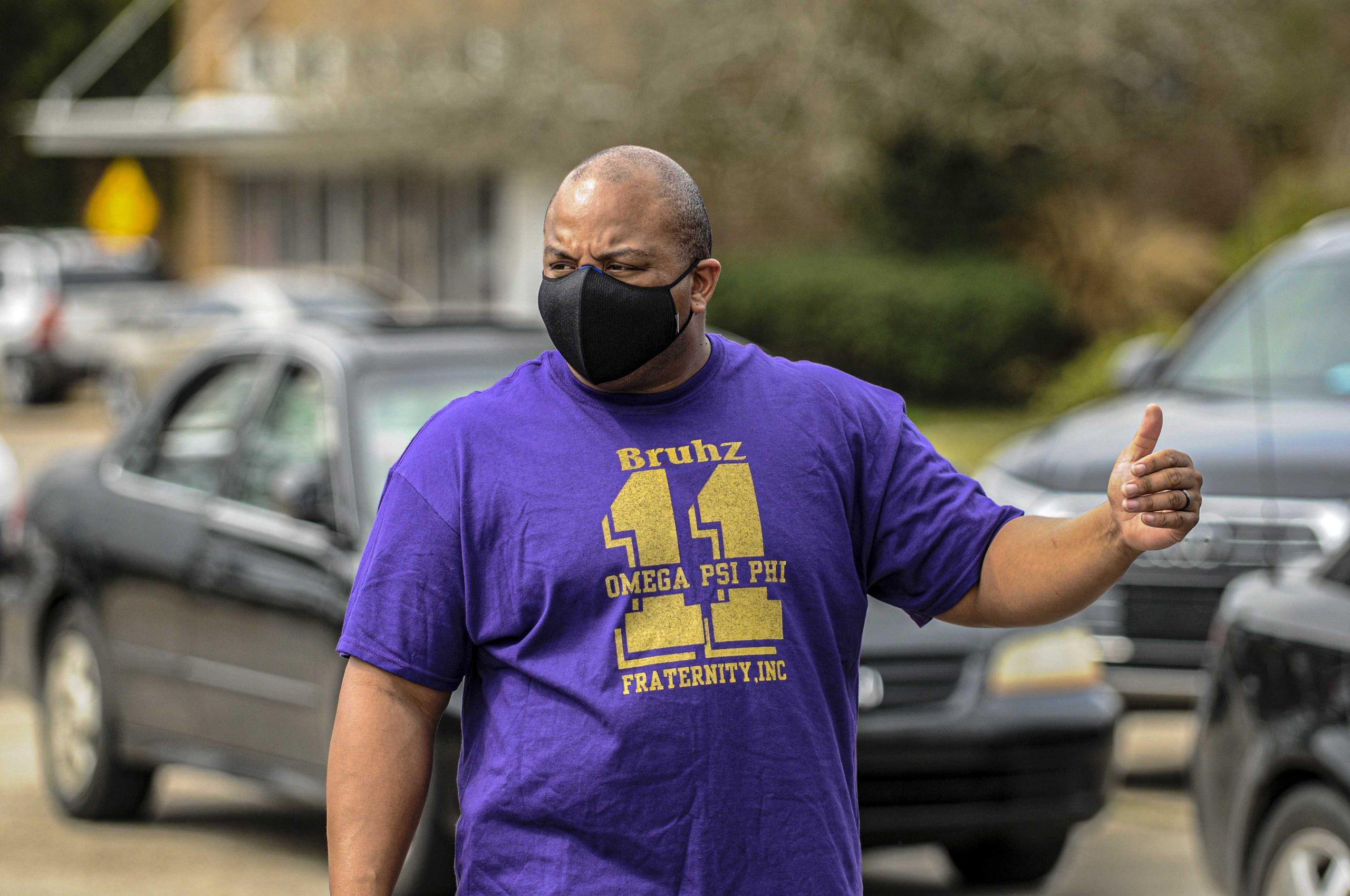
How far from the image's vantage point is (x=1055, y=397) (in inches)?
711

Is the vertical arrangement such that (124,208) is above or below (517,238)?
above

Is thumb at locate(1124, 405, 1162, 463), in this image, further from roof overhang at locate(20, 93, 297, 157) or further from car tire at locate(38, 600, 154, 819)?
roof overhang at locate(20, 93, 297, 157)

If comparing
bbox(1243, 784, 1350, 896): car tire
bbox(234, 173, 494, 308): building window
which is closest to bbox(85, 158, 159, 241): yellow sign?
bbox(234, 173, 494, 308): building window

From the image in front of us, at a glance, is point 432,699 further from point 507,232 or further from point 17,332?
point 507,232

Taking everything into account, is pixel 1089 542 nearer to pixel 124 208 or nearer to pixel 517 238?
pixel 124 208

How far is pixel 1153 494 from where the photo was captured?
2.58 meters

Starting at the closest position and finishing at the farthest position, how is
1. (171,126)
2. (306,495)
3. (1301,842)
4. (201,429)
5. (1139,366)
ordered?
(1301,842) < (306,495) < (201,429) < (1139,366) < (171,126)

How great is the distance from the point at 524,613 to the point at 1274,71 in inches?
942

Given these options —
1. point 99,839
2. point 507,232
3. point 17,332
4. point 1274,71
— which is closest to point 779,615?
point 99,839

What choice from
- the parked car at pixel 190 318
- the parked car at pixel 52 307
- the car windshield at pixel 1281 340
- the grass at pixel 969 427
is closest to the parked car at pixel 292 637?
the car windshield at pixel 1281 340

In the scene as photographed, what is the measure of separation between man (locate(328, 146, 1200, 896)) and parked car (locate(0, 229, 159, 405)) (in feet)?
79.5

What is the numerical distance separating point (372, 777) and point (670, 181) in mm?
894

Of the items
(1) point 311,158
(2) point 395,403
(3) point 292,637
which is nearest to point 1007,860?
(3) point 292,637

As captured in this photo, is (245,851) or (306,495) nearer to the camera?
(306,495)
